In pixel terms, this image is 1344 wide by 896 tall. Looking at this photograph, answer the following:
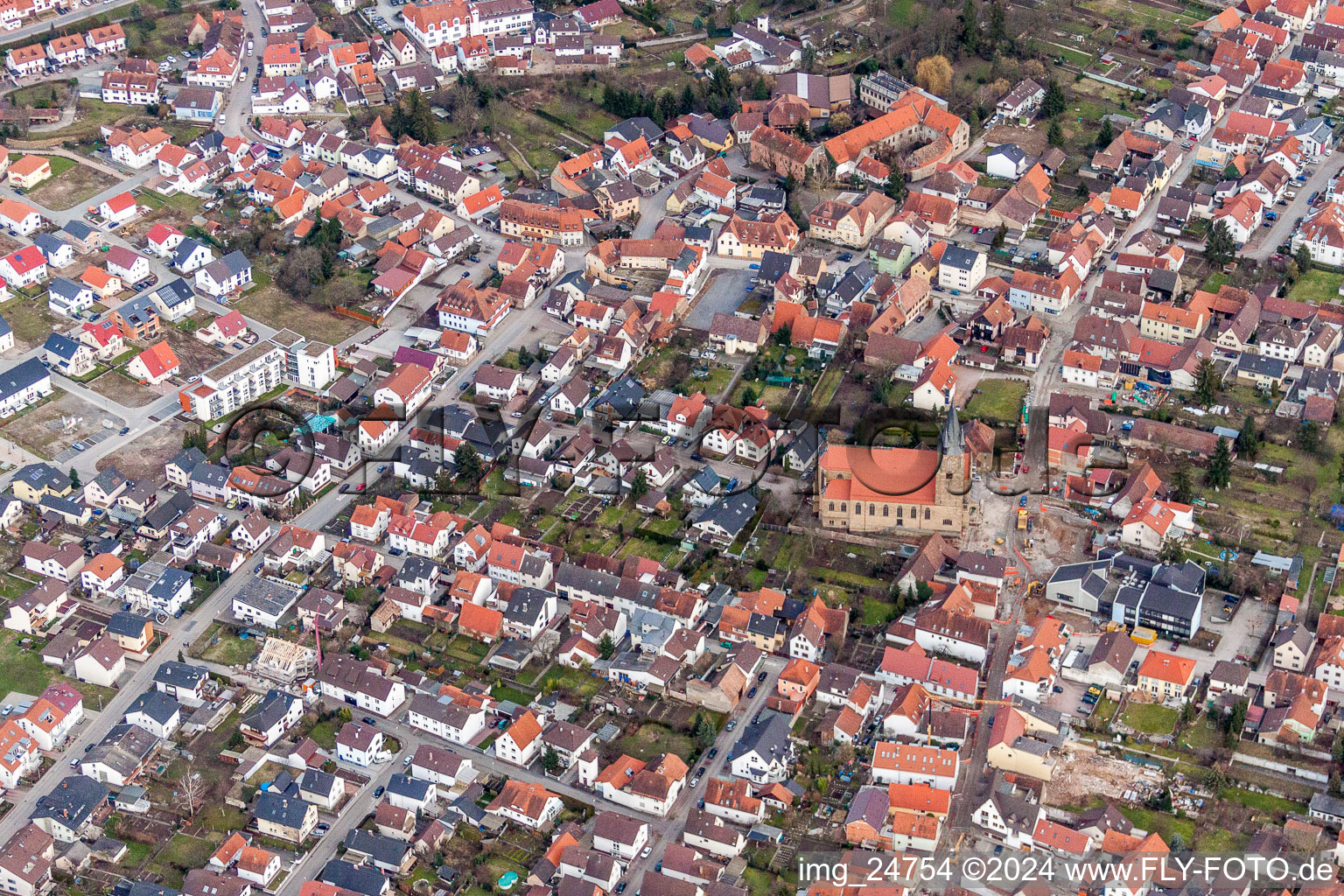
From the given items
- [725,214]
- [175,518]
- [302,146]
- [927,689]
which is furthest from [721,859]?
[302,146]

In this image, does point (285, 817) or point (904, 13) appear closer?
point (285, 817)

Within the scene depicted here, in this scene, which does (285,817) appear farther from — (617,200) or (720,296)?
(617,200)

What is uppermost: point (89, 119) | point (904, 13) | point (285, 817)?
point (904, 13)

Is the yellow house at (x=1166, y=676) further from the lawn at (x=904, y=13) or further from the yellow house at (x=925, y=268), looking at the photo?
the lawn at (x=904, y=13)

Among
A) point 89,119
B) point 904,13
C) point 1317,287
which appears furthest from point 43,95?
point 1317,287

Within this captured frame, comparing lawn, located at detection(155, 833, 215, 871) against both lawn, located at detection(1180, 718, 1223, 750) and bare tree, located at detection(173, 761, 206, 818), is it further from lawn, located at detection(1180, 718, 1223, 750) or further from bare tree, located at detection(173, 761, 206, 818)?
lawn, located at detection(1180, 718, 1223, 750)

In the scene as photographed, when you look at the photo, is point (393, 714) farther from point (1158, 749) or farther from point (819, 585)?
point (1158, 749)

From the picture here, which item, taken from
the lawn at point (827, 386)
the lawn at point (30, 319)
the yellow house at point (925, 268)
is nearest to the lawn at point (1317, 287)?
the yellow house at point (925, 268)
